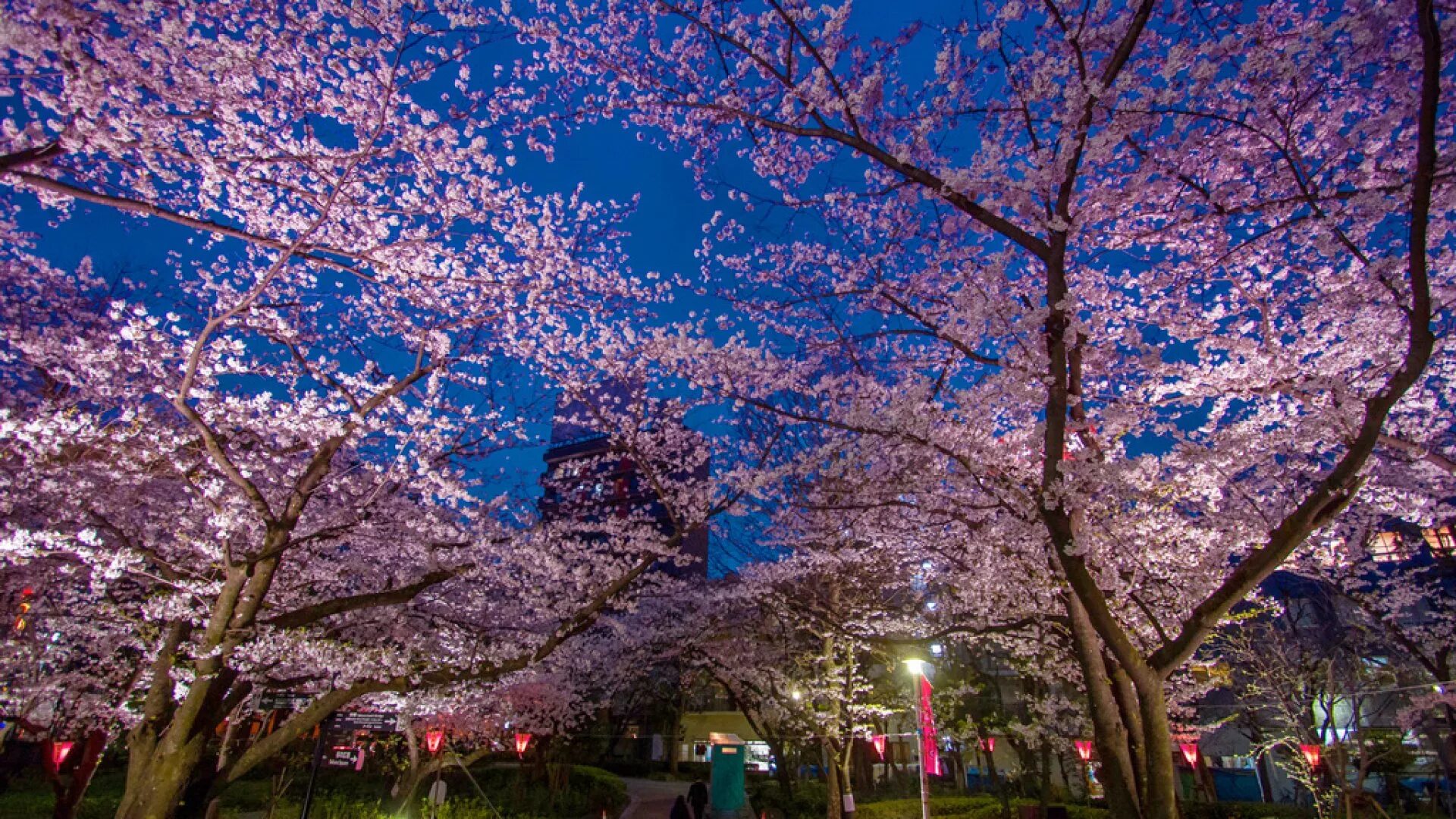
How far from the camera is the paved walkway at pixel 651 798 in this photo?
816 inches

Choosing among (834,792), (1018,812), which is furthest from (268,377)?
(1018,812)

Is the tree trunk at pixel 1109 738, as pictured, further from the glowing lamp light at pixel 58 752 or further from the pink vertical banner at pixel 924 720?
the glowing lamp light at pixel 58 752

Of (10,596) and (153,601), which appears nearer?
(153,601)

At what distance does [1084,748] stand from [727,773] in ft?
30.7

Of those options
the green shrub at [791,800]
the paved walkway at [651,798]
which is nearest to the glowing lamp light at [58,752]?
the paved walkway at [651,798]

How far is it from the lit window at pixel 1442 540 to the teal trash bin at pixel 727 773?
1700 centimetres

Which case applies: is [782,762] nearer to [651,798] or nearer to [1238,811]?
[651,798]

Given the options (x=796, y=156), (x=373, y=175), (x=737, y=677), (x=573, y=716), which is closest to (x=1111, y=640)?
(x=796, y=156)

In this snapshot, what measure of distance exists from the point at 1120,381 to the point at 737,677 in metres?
14.2

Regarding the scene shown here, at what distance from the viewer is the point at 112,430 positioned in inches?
351

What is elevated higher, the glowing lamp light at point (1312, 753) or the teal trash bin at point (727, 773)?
the glowing lamp light at point (1312, 753)

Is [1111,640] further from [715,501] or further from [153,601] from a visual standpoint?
[153,601]

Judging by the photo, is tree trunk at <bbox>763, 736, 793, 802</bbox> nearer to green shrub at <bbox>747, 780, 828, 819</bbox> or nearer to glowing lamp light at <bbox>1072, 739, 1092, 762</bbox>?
green shrub at <bbox>747, 780, 828, 819</bbox>

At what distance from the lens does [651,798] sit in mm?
25031
